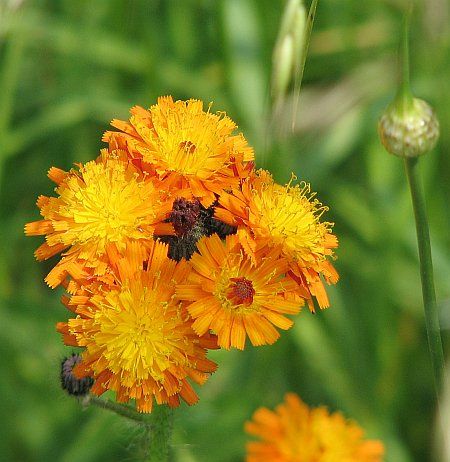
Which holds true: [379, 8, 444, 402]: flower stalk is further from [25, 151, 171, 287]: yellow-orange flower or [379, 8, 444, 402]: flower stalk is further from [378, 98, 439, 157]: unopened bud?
[25, 151, 171, 287]: yellow-orange flower

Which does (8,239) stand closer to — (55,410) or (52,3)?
(55,410)

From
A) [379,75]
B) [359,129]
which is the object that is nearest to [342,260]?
[359,129]

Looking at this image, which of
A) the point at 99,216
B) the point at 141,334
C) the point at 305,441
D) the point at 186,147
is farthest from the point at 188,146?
the point at 305,441

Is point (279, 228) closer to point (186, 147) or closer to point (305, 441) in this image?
point (186, 147)

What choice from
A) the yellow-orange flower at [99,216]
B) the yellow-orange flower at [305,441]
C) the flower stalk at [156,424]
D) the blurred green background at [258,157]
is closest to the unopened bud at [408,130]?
the yellow-orange flower at [99,216]

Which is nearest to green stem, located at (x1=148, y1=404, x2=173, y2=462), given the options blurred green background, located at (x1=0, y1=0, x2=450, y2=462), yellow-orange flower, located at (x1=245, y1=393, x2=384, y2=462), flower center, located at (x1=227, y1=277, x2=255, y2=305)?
flower center, located at (x1=227, y1=277, x2=255, y2=305)

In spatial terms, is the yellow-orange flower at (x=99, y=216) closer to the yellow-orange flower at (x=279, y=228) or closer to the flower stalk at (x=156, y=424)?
the yellow-orange flower at (x=279, y=228)
